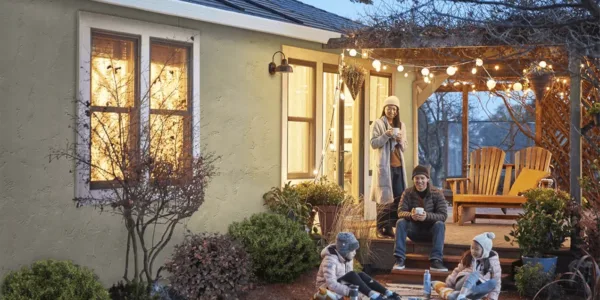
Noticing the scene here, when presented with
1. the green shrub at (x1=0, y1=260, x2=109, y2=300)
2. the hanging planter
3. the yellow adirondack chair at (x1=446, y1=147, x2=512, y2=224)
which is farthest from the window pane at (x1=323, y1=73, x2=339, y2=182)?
the green shrub at (x1=0, y1=260, x2=109, y2=300)

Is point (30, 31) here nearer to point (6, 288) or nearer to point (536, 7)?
A: point (6, 288)

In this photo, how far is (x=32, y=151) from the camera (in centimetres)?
756

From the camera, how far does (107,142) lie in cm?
800

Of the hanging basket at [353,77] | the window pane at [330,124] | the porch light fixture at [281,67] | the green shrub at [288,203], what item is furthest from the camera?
the window pane at [330,124]

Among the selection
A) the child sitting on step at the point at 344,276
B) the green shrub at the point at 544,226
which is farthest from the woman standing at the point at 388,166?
the child sitting on step at the point at 344,276

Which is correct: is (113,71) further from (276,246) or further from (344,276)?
(344,276)

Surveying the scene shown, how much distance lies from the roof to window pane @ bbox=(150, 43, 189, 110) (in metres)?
0.55

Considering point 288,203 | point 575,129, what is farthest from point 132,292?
point 575,129

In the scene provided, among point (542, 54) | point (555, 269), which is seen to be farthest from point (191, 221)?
point (542, 54)

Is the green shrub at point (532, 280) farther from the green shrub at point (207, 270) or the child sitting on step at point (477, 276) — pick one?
the green shrub at point (207, 270)

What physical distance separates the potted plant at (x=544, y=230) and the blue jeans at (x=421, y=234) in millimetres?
829

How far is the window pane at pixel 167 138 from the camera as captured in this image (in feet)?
26.8

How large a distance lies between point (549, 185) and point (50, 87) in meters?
6.84

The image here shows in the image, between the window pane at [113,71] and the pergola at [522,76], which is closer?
the window pane at [113,71]
